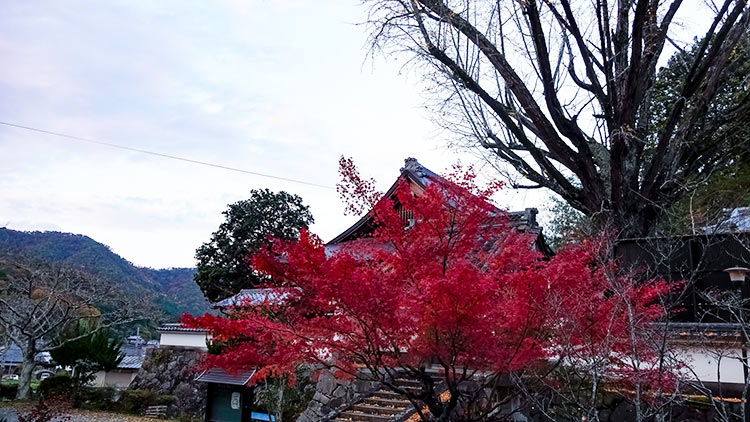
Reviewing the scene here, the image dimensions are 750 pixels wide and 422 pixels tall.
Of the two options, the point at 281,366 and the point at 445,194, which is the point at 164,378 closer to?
the point at 281,366

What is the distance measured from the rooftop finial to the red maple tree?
404 inches

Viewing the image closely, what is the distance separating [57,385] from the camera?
18.8m

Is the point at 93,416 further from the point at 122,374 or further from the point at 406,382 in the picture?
the point at 406,382

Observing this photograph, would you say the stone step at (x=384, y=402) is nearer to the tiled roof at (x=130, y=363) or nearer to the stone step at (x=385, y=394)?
the stone step at (x=385, y=394)

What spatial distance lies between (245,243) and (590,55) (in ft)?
65.3

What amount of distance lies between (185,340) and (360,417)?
1322cm

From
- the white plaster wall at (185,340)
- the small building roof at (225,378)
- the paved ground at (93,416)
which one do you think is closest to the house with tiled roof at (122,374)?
the white plaster wall at (185,340)

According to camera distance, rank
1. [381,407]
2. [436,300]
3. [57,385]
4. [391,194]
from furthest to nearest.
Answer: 1. [57,385]
2. [391,194]
3. [381,407]
4. [436,300]

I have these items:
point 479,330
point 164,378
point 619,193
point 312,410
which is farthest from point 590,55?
point 164,378

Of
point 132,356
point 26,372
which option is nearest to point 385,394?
point 26,372

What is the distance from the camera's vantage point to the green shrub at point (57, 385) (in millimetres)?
18469

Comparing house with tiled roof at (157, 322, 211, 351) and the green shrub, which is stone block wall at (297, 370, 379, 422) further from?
the green shrub

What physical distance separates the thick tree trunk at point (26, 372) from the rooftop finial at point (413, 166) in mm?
14621

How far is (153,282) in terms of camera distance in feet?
145
